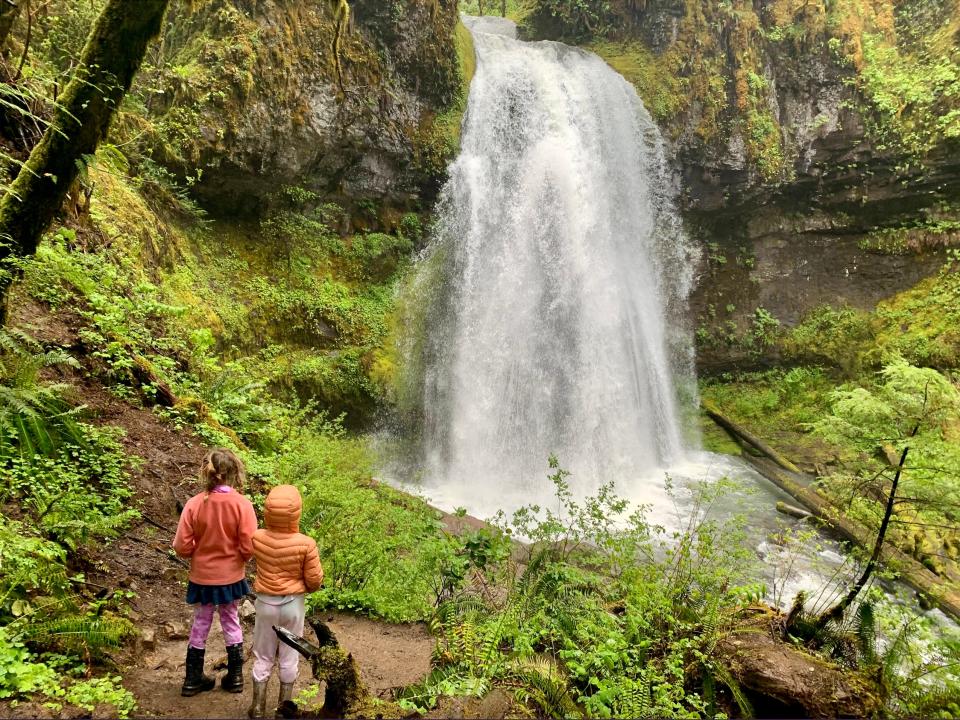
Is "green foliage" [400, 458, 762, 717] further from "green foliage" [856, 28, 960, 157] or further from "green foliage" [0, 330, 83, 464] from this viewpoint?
"green foliage" [856, 28, 960, 157]

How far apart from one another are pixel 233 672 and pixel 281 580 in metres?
0.76

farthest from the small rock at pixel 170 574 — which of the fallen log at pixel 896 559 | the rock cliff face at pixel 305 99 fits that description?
the rock cliff face at pixel 305 99

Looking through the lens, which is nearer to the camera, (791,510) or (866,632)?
(866,632)

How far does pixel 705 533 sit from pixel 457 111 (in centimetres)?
1315

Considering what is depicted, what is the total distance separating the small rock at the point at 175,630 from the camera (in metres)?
3.71

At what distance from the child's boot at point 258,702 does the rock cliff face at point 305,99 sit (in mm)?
10057

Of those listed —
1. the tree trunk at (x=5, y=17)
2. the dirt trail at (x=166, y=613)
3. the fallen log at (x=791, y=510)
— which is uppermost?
the tree trunk at (x=5, y=17)

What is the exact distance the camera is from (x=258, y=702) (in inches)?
114

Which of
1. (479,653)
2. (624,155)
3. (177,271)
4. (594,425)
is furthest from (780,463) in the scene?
(177,271)

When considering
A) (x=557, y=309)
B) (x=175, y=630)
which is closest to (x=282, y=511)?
(x=175, y=630)

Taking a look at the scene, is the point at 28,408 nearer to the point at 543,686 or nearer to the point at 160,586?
the point at 160,586

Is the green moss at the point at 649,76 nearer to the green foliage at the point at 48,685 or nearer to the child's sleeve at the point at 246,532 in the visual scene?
the child's sleeve at the point at 246,532

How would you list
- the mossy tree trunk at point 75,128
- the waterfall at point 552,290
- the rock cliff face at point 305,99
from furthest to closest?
1. the waterfall at point 552,290
2. the rock cliff face at point 305,99
3. the mossy tree trunk at point 75,128

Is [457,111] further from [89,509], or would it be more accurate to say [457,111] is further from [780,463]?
[89,509]
